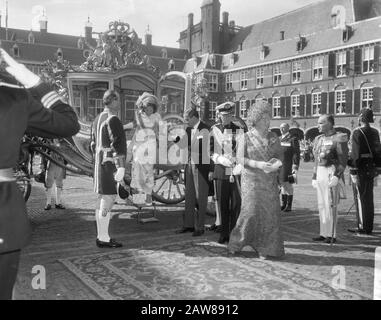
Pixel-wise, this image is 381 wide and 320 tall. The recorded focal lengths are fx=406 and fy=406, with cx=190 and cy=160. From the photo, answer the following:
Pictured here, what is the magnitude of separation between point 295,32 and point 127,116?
128 ft

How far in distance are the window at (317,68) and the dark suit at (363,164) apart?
1170 inches

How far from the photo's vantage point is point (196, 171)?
6109 mm

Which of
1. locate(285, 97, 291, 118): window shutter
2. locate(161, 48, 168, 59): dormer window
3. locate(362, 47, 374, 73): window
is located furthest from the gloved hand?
locate(161, 48, 168, 59): dormer window

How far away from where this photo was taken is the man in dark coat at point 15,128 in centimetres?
205

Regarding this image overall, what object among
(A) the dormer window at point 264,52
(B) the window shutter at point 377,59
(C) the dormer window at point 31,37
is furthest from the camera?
(C) the dormer window at point 31,37

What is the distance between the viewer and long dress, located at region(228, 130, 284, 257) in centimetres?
471

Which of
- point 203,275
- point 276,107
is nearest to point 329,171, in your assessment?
point 203,275

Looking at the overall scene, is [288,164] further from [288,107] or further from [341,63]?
[288,107]

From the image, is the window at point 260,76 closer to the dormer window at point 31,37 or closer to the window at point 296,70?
the window at point 296,70

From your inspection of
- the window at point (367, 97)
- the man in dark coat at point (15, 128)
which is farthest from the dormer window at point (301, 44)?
the man in dark coat at point (15, 128)

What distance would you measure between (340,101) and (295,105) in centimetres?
455

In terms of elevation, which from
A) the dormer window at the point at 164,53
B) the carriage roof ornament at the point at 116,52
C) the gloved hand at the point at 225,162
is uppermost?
the dormer window at the point at 164,53
